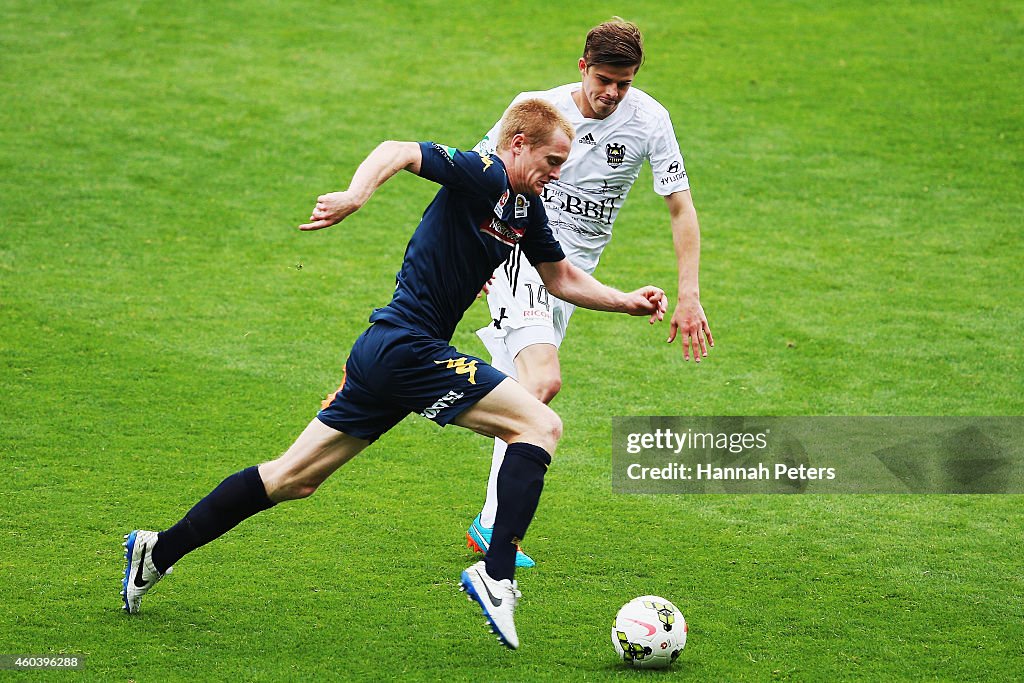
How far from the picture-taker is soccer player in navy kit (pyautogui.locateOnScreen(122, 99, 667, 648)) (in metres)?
4.41

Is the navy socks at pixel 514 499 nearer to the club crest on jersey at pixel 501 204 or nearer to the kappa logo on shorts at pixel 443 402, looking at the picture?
the kappa logo on shorts at pixel 443 402

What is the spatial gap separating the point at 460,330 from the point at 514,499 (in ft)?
14.6

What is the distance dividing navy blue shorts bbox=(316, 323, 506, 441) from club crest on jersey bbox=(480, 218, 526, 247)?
50 cm

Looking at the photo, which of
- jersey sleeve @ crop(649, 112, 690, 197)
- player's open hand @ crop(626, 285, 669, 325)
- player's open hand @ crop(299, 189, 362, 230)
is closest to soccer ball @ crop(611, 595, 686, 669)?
player's open hand @ crop(626, 285, 669, 325)

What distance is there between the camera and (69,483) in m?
6.25

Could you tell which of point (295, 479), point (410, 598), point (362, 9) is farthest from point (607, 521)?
point (362, 9)

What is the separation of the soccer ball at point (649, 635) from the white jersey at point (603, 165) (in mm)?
2166

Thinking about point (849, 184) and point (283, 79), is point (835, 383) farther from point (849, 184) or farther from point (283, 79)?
point (283, 79)

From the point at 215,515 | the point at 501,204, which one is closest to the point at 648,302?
the point at 501,204

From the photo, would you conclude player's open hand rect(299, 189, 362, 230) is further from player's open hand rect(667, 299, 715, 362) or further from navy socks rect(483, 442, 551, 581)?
player's open hand rect(667, 299, 715, 362)

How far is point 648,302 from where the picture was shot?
200 inches

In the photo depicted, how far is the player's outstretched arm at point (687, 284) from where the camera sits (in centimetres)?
568

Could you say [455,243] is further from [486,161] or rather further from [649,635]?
[649,635]

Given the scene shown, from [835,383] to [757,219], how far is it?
3.23m
